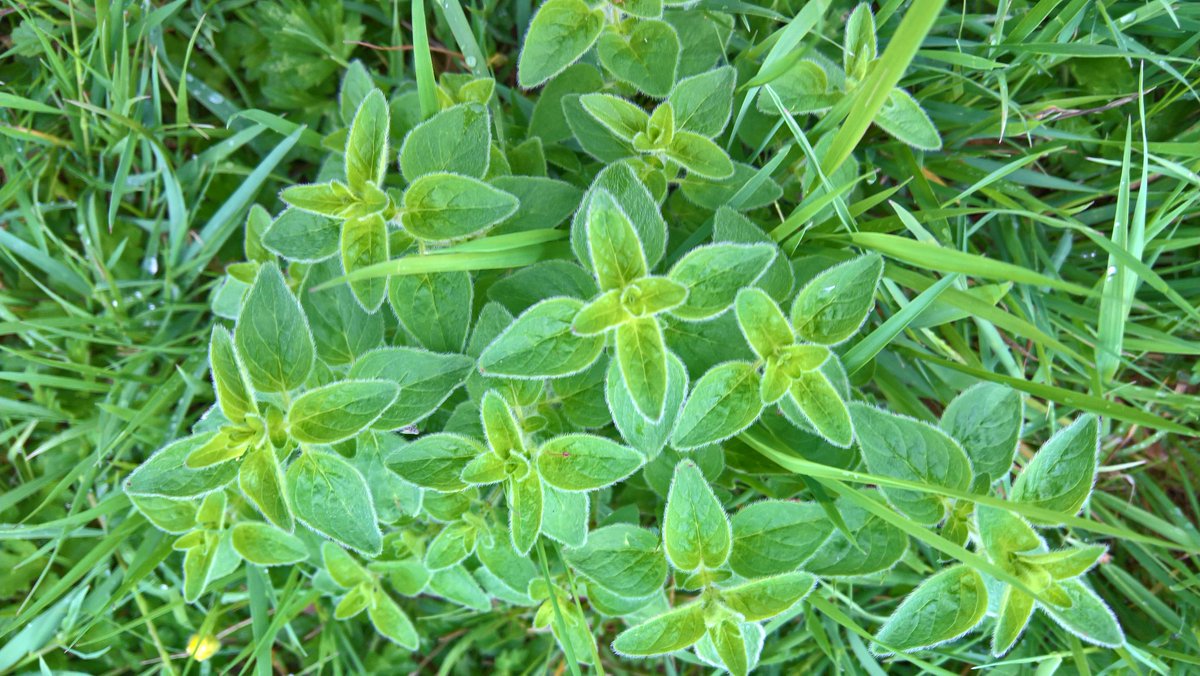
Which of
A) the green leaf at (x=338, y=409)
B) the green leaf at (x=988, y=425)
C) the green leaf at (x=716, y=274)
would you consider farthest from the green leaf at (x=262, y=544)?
the green leaf at (x=988, y=425)

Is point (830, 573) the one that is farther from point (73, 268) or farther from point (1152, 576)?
point (73, 268)

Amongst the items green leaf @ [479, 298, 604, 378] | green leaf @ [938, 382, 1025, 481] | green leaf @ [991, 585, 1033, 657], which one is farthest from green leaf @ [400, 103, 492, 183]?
green leaf @ [991, 585, 1033, 657]

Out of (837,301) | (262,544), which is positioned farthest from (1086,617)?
(262,544)

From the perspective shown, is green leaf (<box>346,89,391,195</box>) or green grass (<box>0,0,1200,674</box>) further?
green grass (<box>0,0,1200,674</box>)

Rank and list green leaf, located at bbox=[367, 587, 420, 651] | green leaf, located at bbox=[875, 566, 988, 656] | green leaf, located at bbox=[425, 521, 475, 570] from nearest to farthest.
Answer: green leaf, located at bbox=[875, 566, 988, 656], green leaf, located at bbox=[425, 521, 475, 570], green leaf, located at bbox=[367, 587, 420, 651]

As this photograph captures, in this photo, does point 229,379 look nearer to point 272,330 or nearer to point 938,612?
point 272,330

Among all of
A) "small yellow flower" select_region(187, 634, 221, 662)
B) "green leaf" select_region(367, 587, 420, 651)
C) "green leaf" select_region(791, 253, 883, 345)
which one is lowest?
"small yellow flower" select_region(187, 634, 221, 662)

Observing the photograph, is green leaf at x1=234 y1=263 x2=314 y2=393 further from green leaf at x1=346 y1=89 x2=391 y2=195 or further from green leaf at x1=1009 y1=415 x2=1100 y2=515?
green leaf at x1=1009 y1=415 x2=1100 y2=515

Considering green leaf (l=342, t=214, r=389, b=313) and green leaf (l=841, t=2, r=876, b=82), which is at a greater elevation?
green leaf (l=841, t=2, r=876, b=82)
